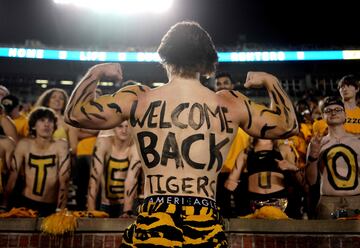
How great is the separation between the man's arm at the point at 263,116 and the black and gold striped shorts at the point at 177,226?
576mm

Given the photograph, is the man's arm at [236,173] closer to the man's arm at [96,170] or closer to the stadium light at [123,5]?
the man's arm at [96,170]

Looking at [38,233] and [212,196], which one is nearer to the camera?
[212,196]

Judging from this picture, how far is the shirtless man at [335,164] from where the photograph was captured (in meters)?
4.41

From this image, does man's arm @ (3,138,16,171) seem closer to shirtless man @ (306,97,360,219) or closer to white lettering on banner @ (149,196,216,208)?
white lettering on banner @ (149,196,216,208)

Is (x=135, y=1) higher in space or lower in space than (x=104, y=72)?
higher

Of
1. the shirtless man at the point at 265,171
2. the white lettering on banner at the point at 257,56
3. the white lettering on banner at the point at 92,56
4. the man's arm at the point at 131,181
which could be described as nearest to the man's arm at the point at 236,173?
the shirtless man at the point at 265,171

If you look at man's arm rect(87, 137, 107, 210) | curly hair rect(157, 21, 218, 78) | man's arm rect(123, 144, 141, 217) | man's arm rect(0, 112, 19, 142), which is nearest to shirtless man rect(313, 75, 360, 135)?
man's arm rect(123, 144, 141, 217)

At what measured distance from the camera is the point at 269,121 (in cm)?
238

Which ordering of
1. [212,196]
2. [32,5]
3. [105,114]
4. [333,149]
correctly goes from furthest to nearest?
[32,5] < [333,149] < [105,114] < [212,196]

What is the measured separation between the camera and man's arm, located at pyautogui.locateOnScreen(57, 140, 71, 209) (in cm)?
461

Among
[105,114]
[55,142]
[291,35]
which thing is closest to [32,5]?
[291,35]

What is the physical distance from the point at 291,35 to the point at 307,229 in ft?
70.0

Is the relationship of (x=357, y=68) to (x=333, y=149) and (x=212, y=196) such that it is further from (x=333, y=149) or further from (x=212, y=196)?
(x=212, y=196)

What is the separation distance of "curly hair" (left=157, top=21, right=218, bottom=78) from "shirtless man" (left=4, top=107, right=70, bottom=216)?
2.82 metres
